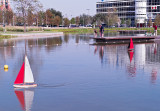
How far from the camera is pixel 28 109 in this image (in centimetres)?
942

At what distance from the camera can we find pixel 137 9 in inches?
6166

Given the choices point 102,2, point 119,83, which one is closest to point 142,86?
point 119,83

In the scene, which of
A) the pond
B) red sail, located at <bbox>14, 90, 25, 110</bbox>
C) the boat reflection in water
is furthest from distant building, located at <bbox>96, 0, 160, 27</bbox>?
red sail, located at <bbox>14, 90, 25, 110</bbox>

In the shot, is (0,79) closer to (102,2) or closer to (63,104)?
(63,104)

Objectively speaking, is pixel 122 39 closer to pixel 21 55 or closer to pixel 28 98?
pixel 21 55

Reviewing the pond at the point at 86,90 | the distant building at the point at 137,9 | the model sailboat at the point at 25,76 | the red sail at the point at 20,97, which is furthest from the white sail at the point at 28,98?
the distant building at the point at 137,9

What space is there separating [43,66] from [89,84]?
609cm

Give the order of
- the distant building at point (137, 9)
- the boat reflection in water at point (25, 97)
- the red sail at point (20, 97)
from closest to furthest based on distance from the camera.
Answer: the boat reflection in water at point (25, 97) < the red sail at point (20, 97) < the distant building at point (137, 9)

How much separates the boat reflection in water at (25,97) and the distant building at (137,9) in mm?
138320

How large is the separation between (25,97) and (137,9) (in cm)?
15127

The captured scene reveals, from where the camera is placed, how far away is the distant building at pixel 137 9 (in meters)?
155

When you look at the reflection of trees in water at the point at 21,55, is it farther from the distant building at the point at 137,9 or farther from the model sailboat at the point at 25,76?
the distant building at the point at 137,9

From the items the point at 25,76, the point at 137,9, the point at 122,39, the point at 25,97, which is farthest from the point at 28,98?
the point at 137,9

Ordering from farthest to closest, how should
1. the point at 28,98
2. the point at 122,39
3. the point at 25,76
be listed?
the point at 122,39
the point at 25,76
the point at 28,98
